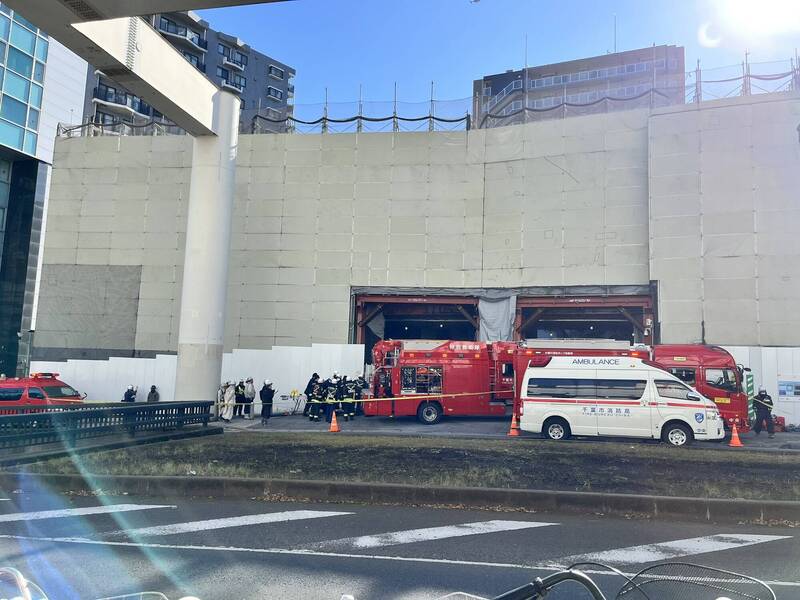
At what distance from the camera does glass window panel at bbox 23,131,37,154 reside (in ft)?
110

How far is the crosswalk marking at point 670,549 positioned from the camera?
6.72 meters

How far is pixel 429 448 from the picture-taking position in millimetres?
14719

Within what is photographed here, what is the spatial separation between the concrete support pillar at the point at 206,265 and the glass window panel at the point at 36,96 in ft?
60.5

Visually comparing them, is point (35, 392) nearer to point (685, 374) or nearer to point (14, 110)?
point (14, 110)

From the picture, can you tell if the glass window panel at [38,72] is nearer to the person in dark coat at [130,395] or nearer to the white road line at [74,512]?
the person in dark coat at [130,395]

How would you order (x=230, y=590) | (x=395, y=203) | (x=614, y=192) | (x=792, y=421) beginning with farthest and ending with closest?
1. (x=395, y=203)
2. (x=614, y=192)
3. (x=792, y=421)
4. (x=230, y=590)

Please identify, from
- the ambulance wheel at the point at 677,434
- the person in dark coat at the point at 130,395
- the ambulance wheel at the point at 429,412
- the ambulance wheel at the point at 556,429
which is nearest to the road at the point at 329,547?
the ambulance wheel at the point at 677,434

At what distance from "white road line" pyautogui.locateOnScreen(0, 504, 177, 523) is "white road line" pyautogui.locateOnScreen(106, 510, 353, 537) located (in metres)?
1.31

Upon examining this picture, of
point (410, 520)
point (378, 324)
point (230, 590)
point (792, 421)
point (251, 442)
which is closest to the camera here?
point (230, 590)

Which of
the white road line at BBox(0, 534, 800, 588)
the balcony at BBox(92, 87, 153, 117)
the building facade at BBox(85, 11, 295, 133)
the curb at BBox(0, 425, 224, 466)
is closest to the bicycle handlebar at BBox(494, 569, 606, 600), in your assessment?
the white road line at BBox(0, 534, 800, 588)

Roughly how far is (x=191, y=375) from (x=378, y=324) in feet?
42.7

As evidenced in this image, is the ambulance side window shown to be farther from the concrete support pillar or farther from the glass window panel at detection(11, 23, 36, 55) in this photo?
the glass window panel at detection(11, 23, 36, 55)

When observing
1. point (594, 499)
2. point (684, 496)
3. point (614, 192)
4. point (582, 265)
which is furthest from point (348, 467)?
point (614, 192)

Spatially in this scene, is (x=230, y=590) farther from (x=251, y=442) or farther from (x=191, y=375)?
(x=191, y=375)
